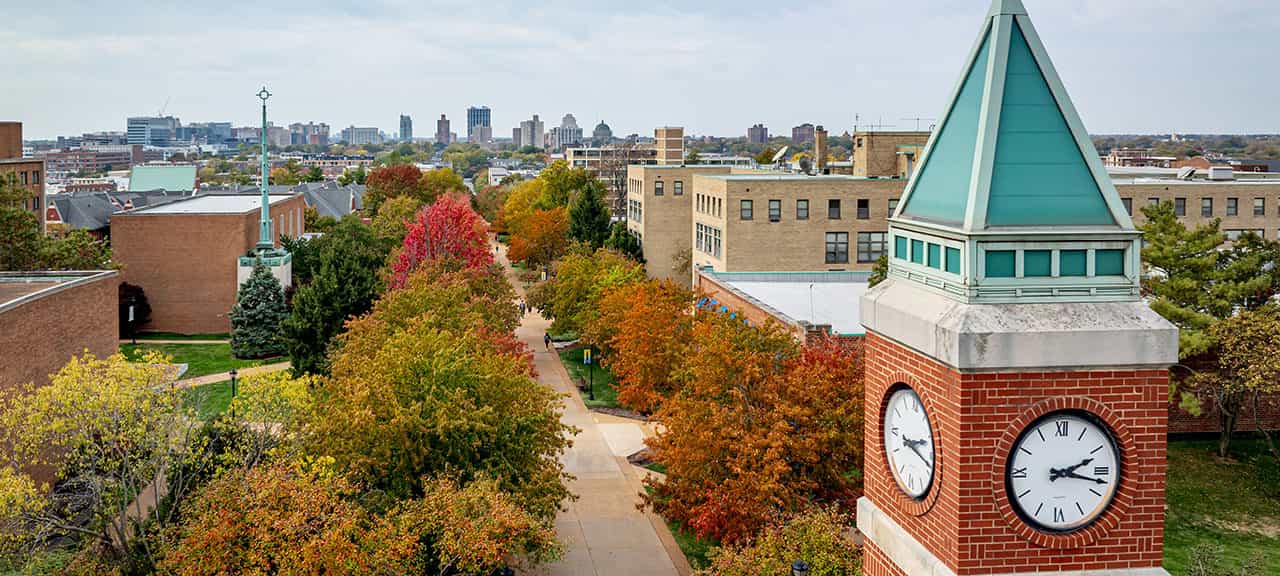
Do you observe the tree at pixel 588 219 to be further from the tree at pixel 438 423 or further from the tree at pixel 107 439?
the tree at pixel 107 439

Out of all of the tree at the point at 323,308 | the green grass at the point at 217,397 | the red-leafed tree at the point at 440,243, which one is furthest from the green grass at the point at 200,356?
the red-leafed tree at the point at 440,243

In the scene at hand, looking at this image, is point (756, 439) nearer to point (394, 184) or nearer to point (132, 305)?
point (132, 305)

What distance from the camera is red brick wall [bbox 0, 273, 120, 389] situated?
101 feet

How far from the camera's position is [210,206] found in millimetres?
76938

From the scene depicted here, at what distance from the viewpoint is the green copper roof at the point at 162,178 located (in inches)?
6009

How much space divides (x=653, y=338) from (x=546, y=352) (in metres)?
23.8

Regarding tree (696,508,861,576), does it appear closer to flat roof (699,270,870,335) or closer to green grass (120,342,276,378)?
flat roof (699,270,870,335)

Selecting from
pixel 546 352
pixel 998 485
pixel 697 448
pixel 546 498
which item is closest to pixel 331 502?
pixel 546 498

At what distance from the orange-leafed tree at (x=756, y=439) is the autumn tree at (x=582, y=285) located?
27.7 meters

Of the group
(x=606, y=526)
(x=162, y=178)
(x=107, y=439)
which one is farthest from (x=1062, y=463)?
(x=162, y=178)

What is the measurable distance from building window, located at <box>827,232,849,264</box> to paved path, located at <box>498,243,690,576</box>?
934 inches

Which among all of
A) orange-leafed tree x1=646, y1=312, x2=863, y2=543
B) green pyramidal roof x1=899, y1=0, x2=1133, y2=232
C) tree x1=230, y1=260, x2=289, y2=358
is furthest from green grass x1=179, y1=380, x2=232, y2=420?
green pyramidal roof x1=899, y1=0, x2=1133, y2=232

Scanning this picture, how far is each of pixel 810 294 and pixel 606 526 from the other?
17956 mm

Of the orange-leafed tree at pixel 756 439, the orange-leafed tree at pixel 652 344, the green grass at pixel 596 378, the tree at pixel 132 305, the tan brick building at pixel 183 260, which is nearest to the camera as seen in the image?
the orange-leafed tree at pixel 756 439
